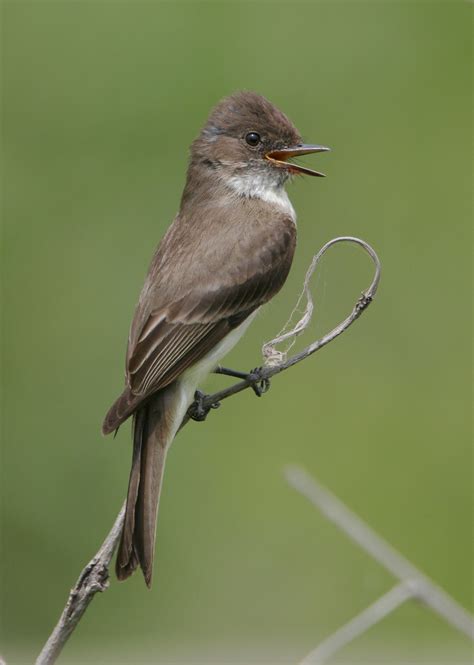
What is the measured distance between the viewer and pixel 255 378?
11.8 feet

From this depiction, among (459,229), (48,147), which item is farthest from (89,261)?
(459,229)

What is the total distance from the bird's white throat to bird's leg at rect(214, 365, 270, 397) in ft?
1.99

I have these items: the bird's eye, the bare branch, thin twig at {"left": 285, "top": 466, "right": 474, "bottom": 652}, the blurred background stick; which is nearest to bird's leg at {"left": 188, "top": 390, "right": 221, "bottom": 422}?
the bare branch

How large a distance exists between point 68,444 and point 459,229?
2.13 m

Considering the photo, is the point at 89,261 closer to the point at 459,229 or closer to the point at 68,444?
the point at 68,444

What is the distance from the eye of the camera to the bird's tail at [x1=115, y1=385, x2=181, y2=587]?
325cm

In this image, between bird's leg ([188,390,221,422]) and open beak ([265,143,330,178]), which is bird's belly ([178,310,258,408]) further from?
open beak ([265,143,330,178])

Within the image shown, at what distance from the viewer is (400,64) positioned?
615 centimetres

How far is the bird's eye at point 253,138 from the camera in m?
4.45

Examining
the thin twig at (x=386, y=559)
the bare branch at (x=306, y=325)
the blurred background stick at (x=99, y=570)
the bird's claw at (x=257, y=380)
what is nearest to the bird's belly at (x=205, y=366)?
the bird's claw at (x=257, y=380)

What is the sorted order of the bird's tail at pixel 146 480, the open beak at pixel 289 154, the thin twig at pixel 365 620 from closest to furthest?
1. the thin twig at pixel 365 620
2. the bird's tail at pixel 146 480
3. the open beak at pixel 289 154

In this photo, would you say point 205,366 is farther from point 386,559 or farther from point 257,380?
point 386,559

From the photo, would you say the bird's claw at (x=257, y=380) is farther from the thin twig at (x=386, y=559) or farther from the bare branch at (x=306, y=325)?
the thin twig at (x=386, y=559)

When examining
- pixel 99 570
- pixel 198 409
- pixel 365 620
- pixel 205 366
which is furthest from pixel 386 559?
pixel 205 366
